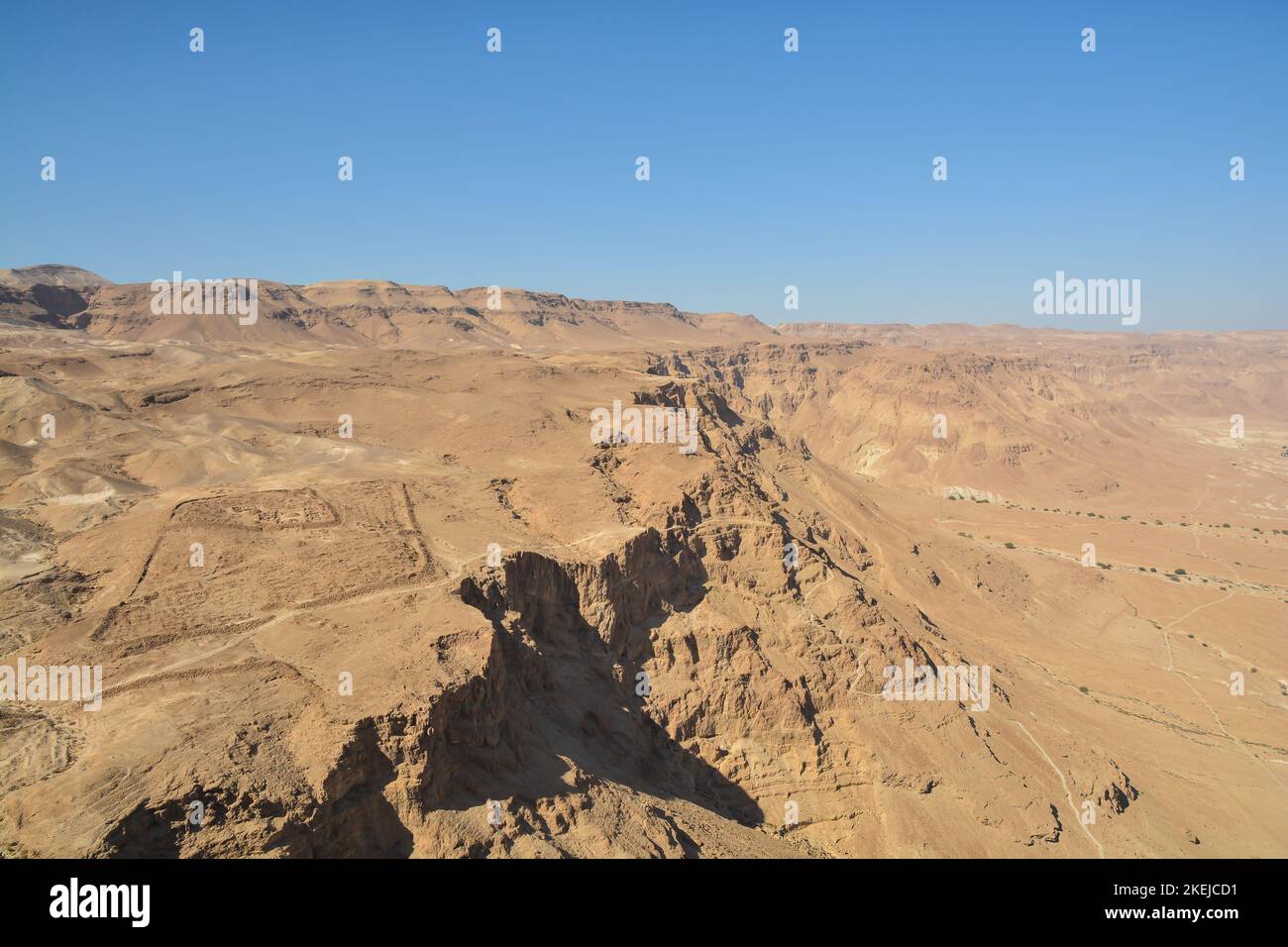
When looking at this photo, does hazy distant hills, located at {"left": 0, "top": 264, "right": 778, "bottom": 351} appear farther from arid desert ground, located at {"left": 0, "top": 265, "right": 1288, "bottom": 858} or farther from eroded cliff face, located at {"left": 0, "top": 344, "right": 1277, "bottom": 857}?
eroded cliff face, located at {"left": 0, "top": 344, "right": 1277, "bottom": 857}

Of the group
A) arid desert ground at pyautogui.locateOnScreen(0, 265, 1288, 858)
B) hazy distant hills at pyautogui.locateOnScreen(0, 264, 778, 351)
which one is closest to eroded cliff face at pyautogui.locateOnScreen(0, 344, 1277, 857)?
arid desert ground at pyautogui.locateOnScreen(0, 265, 1288, 858)

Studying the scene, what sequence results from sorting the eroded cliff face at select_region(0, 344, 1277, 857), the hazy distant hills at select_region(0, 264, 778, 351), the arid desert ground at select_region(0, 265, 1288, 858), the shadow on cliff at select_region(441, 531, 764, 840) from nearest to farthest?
1. the eroded cliff face at select_region(0, 344, 1277, 857)
2. the arid desert ground at select_region(0, 265, 1288, 858)
3. the shadow on cliff at select_region(441, 531, 764, 840)
4. the hazy distant hills at select_region(0, 264, 778, 351)

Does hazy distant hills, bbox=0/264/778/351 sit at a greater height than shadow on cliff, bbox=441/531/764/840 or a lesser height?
greater

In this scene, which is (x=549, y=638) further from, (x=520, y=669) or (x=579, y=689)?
(x=520, y=669)
